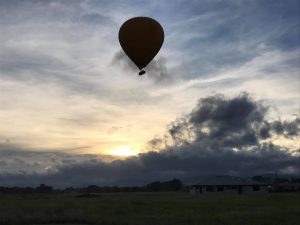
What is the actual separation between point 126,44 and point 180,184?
6119 inches

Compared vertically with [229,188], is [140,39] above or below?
below

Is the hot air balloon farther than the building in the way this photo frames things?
No

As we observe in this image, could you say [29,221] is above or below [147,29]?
below

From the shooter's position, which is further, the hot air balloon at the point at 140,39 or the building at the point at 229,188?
the building at the point at 229,188

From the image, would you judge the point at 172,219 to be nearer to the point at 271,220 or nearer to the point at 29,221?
the point at 271,220

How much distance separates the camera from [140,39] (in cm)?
2381

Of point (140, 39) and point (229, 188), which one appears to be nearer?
point (140, 39)

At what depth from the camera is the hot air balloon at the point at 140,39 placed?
23797 mm

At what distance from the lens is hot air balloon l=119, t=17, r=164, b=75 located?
937 inches

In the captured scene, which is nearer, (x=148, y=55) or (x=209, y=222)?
(x=148, y=55)

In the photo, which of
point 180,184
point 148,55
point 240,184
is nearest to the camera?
point 148,55

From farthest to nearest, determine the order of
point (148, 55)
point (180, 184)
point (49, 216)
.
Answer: point (180, 184), point (49, 216), point (148, 55)

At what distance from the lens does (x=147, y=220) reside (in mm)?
34031

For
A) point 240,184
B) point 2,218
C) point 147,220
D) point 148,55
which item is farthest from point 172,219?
point 240,184
